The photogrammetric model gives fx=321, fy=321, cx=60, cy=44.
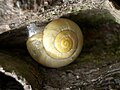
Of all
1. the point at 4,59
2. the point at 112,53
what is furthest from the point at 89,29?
the point at 4,59

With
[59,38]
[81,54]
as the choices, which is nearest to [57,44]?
[59,38]

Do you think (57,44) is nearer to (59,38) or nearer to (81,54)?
(59,38)

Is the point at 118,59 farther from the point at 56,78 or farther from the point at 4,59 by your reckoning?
the point at 4,59
